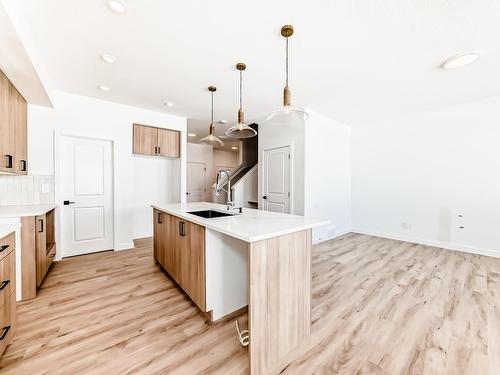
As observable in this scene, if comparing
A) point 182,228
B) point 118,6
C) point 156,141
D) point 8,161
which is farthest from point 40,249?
point 118,6

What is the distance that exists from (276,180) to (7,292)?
392cm

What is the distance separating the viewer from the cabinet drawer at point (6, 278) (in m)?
1.42

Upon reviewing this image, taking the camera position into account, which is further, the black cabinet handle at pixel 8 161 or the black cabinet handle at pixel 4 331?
the black cabinet handle at pixel 8 161

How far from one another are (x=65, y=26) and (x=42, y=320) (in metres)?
2.62

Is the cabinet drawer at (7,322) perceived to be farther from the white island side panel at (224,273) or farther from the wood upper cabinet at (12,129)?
the wood upper cabinet at (12,129)

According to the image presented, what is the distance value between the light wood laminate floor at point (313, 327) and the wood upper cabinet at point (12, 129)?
1.48 m

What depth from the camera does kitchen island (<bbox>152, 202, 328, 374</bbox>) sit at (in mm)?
1330

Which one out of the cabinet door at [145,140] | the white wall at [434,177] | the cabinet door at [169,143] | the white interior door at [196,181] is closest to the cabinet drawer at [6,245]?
the cabinet door at [145,140]

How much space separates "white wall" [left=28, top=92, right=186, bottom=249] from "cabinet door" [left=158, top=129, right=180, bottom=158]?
10cm

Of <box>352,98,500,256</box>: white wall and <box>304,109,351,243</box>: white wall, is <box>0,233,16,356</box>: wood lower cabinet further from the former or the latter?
<box>352,98,500,256</box>: white wall

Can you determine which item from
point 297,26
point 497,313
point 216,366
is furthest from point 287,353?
point 297,26

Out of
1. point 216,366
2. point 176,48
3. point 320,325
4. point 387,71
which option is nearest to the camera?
point 216,366

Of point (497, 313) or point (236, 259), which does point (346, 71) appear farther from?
point (497, 313)

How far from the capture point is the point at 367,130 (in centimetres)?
504
